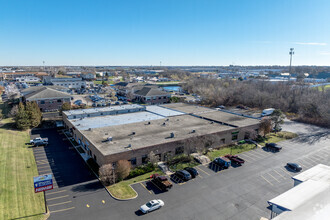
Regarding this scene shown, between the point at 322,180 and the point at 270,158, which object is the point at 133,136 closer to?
the point at 270,158

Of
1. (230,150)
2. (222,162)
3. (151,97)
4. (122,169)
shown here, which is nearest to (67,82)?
(151,97)

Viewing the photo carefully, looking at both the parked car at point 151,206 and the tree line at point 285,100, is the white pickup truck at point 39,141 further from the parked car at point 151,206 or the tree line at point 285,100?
the tree line at point 285,100

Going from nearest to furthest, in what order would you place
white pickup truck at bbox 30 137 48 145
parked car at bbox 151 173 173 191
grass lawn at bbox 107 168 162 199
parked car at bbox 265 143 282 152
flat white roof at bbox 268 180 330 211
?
flat white roof at bbox 268 180 330 211 < grass lawn at bbox 107 168 162 199 < parked car at bbox 151 173 173 191 < parked car at bbox 265 143 282 152 < white pickup truck at bbox 30 137 48 145

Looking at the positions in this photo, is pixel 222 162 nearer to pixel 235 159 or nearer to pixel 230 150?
pixel 235 159

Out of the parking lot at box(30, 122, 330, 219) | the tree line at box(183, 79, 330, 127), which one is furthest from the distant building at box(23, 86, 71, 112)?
the tree line at box(183, 79, 330, 127)

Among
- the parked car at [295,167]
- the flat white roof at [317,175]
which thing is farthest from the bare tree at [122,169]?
the parked car at [295,167]

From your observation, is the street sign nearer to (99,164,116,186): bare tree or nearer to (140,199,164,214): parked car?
(99,164,116,186): bare tree
